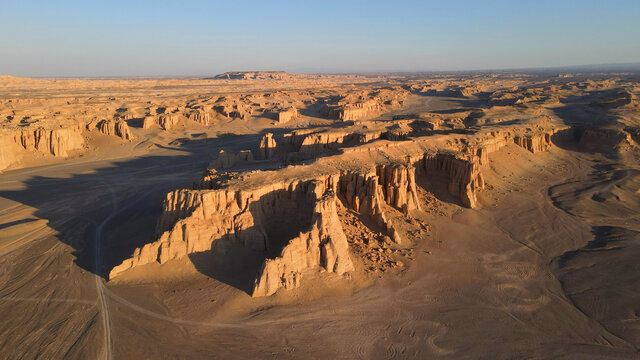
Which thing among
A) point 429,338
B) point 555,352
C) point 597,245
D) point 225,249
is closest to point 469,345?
point 429,338

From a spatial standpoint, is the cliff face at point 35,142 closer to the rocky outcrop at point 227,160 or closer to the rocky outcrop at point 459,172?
the rocky outcrop at point 227,160

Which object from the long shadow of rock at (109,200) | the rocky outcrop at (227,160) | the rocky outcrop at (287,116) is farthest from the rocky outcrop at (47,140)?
the rocky outcrop at (287,116)

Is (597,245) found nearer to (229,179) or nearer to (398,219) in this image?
(398,219)

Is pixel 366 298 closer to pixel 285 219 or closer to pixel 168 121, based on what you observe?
pixel 285 219

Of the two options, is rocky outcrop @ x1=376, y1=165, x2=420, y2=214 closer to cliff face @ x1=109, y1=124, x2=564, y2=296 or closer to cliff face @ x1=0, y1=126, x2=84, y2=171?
cliff face @ x1=109, y1=124, x2=564, y2=296

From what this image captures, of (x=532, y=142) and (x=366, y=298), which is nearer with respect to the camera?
(x=366, y=298)

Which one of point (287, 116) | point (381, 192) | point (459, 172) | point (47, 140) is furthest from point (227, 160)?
point (287, 116)
